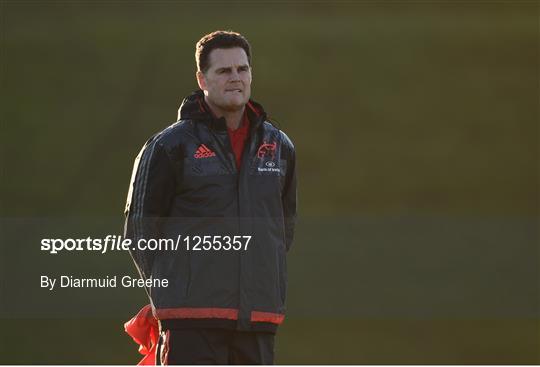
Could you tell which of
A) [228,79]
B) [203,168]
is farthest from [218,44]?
[203,168]

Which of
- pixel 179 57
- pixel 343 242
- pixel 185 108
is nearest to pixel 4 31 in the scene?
pixel 179 57

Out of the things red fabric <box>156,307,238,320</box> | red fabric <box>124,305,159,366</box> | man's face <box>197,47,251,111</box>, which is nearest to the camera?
red fabric <box>156,307,238,320</box>

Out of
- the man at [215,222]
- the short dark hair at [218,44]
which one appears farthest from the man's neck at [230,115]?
the short dark hair at [218,44]

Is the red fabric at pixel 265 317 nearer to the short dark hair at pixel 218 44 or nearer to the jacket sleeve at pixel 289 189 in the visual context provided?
the jacket sleeve at pixel 289 189

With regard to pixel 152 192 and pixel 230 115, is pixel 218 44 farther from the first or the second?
pixel 152 192

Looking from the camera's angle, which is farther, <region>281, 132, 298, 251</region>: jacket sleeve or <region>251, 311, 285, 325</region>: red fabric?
<region>281, 132, 298, 251</region>: jacket sleeve

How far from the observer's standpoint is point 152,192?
4035 mm

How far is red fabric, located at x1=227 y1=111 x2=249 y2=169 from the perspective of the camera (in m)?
4.13

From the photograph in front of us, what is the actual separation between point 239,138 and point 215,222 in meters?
0.31

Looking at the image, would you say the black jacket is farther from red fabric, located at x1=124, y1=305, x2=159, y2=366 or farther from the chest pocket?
red fabric, located at x1=124, y1=305, x2=159, y2=366

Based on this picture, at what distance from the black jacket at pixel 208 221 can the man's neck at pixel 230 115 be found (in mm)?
29

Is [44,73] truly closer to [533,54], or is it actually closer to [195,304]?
[533,54]

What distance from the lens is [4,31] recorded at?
7379mm

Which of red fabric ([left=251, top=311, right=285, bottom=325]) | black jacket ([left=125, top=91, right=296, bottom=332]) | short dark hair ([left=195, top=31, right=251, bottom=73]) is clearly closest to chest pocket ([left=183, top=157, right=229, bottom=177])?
black jacket ([left=125, top=91, right=296, bottom=332])
